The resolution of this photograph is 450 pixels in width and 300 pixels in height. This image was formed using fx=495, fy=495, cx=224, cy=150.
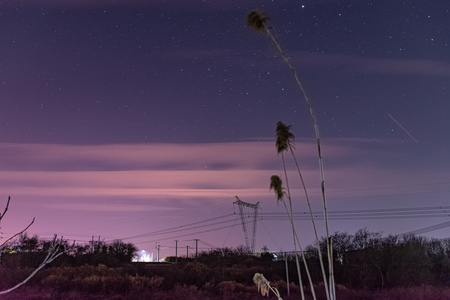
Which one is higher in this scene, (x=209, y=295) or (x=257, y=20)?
(x=257, y=20)

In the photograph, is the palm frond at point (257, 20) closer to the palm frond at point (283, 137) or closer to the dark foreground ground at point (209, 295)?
the palm frond at point (283, 137)

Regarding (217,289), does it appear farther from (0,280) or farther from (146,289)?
(0,280)

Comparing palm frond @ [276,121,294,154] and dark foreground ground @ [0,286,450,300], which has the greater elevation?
palm frond @ [276,121,294,154]

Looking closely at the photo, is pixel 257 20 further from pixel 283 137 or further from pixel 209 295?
pixel 209 295

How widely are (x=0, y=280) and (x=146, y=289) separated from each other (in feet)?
31.4

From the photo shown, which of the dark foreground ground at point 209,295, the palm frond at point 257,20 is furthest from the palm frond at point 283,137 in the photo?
the dark foreground ground at point 209,295

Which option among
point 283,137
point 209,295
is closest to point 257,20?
point 283,137

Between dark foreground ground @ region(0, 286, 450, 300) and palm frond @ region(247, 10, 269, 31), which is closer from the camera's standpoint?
palm frond @ region(247, 10, 269, 31)

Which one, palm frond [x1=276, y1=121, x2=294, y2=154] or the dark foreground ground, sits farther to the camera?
the dark foreground ground

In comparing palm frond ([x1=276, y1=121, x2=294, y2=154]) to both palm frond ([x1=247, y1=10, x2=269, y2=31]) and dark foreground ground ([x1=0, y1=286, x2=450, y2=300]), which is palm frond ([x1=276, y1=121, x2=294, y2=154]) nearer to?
palm frond ([x1=247, y1=10, x2=269, y2=31])

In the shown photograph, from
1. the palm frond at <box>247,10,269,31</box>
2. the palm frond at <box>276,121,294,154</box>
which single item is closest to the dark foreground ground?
the palm frond at <box>276,121,294,154</box>

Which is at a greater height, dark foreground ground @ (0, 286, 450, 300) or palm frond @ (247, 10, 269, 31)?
palm frond @ (247, 10, 269, 31)

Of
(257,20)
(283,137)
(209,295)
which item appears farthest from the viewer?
(209,295)

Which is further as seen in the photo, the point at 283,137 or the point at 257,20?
the point at 283,137
